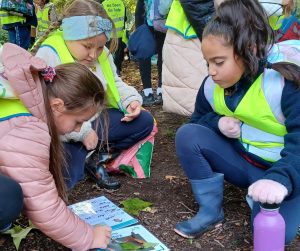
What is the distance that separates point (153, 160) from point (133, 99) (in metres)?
0.46

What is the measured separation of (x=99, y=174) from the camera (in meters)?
2.73

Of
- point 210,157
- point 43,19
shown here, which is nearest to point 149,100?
point 210,157

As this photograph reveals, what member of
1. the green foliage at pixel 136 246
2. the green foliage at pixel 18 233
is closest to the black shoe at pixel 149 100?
the green foliage at pixel 18 233

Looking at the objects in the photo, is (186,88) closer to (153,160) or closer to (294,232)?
(153,160)

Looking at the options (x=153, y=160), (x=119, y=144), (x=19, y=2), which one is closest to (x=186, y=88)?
(x=153, y=160)

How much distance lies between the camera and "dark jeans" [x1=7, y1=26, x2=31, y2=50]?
649cm

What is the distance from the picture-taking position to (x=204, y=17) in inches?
136

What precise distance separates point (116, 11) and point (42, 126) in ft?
12.8

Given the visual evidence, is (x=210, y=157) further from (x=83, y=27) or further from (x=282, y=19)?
(x=282, y=19)

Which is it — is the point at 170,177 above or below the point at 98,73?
below

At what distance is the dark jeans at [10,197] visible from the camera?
1714 mm

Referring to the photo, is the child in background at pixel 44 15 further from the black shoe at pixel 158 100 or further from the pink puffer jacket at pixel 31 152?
the pink puffer jacket at pixel 31 152

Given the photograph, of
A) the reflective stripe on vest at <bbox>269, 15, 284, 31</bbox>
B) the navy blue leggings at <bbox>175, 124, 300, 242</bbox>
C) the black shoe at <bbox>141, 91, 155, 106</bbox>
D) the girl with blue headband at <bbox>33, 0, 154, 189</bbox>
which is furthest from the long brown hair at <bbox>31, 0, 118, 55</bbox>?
the black shoe at <bbox>141, 91, 155, 106</bbox>

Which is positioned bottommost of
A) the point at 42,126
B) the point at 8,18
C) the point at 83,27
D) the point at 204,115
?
the point at 8,18
